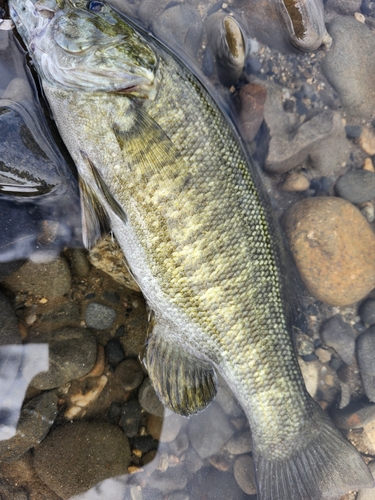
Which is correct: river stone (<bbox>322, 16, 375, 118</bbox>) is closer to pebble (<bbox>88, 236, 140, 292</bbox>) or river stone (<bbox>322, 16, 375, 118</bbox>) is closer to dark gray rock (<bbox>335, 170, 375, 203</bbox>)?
dark gray rock (<bbox>335, 170, 375, 203</bbox>)

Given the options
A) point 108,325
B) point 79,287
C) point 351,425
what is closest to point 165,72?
point 79,287

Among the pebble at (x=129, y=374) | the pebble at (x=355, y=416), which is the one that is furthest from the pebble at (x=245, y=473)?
the pebble at (x=129, y=374)

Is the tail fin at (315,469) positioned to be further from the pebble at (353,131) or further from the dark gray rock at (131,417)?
the pebble at (353,131)

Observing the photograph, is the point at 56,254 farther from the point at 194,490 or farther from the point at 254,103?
the point at 194,490

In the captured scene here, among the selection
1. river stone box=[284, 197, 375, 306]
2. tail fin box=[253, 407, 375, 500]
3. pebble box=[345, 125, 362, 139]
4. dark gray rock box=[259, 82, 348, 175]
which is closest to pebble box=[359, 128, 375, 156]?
pebble box=[345, 125, 362, 139]

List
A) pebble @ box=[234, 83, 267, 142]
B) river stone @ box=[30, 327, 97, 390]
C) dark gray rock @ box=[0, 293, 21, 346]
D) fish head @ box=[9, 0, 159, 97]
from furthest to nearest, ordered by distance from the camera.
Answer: pebble @ box=[234, 83, 267, 142] < river stone @ box=[30, 327, 97, 390] < dark gray rock @ box=[0, 293, 21, 346] < fish head @ box=[9, 0, 159, 97]

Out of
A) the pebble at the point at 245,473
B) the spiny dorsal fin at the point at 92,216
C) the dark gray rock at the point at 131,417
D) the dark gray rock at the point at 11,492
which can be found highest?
the spiny dorsal fin at the point at 92,216

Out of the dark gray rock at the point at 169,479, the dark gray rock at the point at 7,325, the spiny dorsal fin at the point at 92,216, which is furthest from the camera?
the dark gray rock at the point at 169,479

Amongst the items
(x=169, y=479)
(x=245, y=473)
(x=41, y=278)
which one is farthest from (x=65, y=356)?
(x=245, y=473)
